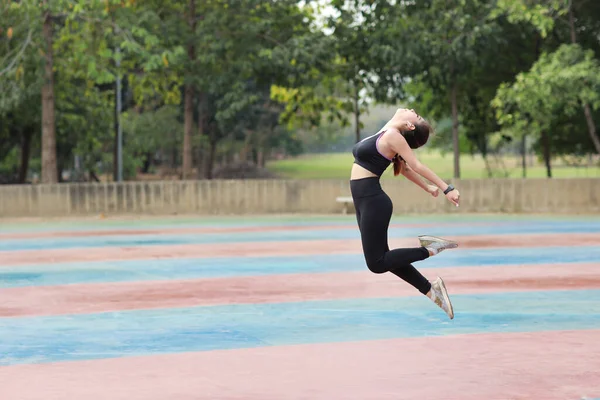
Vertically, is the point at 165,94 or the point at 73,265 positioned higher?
the point at 165,94

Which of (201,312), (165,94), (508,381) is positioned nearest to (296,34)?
(165,94)

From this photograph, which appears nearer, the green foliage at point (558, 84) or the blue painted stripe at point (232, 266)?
the blue painted stripe at point (232, 266)

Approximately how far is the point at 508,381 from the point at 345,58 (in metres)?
30.3

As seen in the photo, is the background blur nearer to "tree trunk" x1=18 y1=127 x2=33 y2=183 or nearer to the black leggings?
"tree trunk" x1=18 y1=127 x2=33 y2=183

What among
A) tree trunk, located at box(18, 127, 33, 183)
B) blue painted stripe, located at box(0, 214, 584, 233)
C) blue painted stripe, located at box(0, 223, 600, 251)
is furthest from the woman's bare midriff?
tree trunk, located at box(18, 127, 33, 183)

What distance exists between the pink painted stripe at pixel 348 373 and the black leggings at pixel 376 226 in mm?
639

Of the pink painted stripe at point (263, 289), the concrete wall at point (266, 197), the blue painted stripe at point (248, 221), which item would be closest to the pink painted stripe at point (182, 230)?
the blue painted stripe at point (248, 221)

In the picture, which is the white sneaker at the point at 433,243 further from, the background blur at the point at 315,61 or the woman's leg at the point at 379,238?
the background blur at the point at 315,61

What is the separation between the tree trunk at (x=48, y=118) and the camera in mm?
28828

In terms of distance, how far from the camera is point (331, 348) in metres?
8.18

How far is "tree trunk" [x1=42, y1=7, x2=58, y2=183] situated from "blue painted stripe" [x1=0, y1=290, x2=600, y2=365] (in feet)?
64.3

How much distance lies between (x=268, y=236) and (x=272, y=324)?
1094cm

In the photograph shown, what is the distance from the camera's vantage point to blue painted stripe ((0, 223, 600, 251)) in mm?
19047

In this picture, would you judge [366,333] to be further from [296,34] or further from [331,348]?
[296,34]
